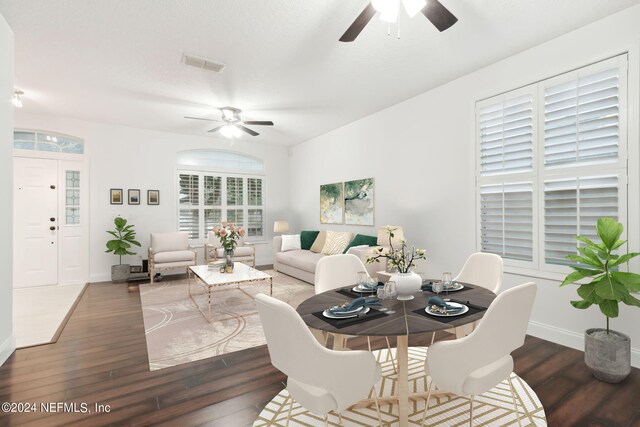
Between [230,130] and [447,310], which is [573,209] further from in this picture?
[230,130]

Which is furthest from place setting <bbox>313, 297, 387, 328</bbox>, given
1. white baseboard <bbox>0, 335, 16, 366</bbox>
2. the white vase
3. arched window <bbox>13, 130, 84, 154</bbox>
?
arched window <bbox>13, 130, 84, 154</bbox>

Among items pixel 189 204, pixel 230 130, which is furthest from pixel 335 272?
pixel 189 204

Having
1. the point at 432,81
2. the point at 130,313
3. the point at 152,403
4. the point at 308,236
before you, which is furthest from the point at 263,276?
the point at 432,81

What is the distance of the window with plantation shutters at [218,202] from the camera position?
282 inches

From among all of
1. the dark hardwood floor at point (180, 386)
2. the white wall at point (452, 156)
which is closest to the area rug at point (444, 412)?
the dark hardwood floor at point (180, 386)

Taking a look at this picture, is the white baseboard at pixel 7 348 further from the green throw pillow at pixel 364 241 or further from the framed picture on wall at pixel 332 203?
the framed picture on wall at pixel 332 203

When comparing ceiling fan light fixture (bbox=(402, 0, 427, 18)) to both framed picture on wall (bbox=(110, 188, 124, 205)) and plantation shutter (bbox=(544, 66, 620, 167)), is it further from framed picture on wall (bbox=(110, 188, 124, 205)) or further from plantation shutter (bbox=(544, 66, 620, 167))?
framed picture on wall (bbox=(110, 188, 124, 205))

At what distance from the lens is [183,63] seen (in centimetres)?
370

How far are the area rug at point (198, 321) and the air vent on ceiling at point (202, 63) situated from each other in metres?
3.04

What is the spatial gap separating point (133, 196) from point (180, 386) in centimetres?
526

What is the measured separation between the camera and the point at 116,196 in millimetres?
6402

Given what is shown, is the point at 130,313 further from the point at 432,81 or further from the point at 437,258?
the point at 432,81

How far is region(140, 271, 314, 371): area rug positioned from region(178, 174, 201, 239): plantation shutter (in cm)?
167

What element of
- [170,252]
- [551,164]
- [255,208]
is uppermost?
[551,164]
